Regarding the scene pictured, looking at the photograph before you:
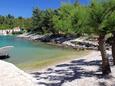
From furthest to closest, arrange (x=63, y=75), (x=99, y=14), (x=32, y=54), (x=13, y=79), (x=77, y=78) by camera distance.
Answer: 1. (x=32, y=54)
2. (x=63, y=75)
3. (x=77, y=78)
4. (x=13, y=79)
5. (x=99, y=14)

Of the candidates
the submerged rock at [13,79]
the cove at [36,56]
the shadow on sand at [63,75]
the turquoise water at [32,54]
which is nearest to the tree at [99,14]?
the shadow on sand at [63,75]

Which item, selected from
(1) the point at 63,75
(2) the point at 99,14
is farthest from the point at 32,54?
(2) the point at 99,14

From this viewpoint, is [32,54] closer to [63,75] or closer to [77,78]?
[63,75]

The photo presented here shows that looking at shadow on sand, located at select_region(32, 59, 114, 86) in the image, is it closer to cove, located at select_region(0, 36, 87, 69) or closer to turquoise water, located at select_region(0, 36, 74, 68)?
cove, located at select_region(0, 36, 87, 69)

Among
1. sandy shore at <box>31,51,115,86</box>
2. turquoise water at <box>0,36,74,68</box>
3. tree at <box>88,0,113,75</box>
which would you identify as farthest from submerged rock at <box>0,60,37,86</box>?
turquoise water at <box>0,36,74,68</box>

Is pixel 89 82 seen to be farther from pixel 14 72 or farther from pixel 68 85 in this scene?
pixel 14 72

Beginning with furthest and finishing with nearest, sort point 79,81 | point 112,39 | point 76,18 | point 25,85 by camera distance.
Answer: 1. point 112,39
2. point 76,18
3. point 79,81
4. point 25,85

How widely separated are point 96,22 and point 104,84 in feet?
13.9

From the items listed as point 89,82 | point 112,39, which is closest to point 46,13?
point 112,39

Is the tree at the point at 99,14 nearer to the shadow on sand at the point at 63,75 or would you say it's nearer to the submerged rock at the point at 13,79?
the shadow on sand at the point at 63,75

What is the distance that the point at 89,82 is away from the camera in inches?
740

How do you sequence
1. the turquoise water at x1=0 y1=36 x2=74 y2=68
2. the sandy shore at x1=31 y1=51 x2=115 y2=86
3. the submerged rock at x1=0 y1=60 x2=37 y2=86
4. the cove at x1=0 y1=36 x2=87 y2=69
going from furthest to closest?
the turquoise water at x1=0 y1=36 x2=74 y2=68
the cove at x1=0 y1=36 x2=87 y2=69
the sandy shore at x1=31 y1=51 x2=115 y2=86
the submerged rock at x1=0 y1=60 x2=37 y2=86

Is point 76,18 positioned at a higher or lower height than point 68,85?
higher

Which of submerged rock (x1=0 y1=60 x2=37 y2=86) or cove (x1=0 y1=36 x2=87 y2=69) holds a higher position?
cove (x1=0 y1=36 x2=87 y2=69)
